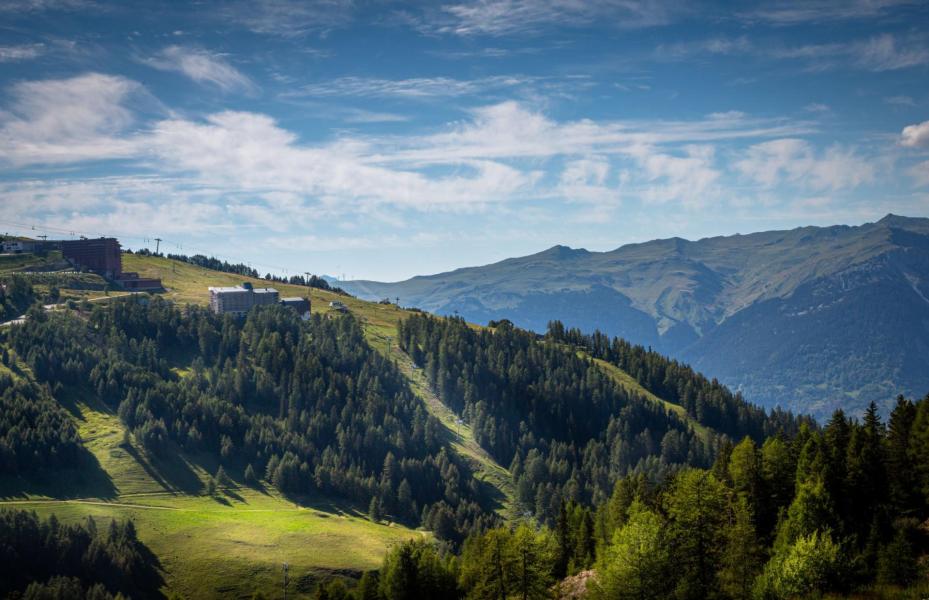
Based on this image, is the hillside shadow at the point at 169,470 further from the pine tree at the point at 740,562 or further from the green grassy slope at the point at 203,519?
the pine tree at the point at 740,562

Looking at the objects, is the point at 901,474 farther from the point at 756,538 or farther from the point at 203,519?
the point at 203,519

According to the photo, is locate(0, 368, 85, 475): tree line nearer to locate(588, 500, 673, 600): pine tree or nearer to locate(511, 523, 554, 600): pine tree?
locate(511, 523, 554, 600): pine tree

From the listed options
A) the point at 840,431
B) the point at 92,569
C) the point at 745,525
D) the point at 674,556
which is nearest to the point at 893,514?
the point at 840,431

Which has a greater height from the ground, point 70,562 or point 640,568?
point 640,568

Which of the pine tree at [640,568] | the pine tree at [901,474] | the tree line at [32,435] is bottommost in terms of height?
the tree line at [32,435]

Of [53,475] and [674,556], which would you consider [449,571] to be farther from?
[53,475]

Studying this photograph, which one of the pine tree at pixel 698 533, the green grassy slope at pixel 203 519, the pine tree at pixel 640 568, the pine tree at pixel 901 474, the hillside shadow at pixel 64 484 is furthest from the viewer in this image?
the hillside shadow at pixel 64 484

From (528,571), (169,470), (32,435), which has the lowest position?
(169,470)

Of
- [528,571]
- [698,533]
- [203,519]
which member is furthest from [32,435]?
[698,533]

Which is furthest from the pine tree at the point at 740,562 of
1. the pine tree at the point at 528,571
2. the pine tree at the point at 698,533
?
the pine tree at the point at 528,571

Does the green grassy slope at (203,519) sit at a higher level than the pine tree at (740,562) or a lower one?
lower

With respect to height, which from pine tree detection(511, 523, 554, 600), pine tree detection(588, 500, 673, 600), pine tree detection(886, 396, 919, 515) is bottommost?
pine tree detection(511, 523, 554, 600)

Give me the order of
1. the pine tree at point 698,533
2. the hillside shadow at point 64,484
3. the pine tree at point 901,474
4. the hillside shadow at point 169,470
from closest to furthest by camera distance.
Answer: the pine tree at point 698,533 → the pine tree at point 901,474 → the hillside shadow at point 64,484 → the hillside shadow at point 169,470

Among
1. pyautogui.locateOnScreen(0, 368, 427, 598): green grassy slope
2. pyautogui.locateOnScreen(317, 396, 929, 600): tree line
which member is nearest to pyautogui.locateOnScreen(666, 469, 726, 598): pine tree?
pyautogui.locateOnScreen(317, 396, 929, 600): tree line
